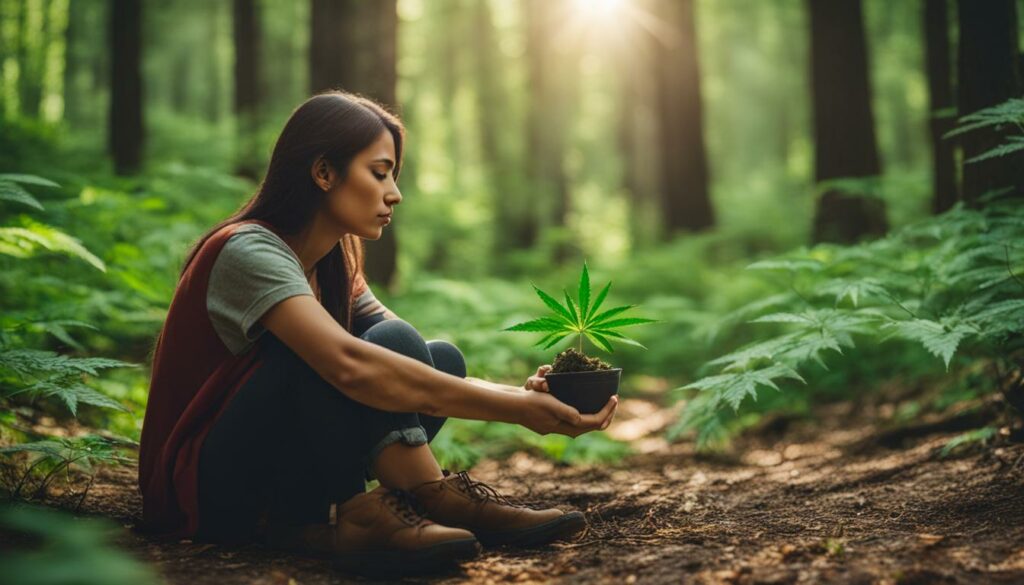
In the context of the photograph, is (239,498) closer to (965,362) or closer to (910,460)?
(910,460)

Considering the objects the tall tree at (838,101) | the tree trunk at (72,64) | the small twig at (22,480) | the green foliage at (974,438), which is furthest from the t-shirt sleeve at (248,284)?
the tree trunk at (72,64)

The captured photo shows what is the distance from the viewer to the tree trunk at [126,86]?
30.7ft

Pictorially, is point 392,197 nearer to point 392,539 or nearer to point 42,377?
point 392,539

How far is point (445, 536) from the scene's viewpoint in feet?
7.16

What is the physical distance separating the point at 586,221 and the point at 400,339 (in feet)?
61.0

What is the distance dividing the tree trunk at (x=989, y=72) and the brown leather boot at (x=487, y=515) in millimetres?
2673

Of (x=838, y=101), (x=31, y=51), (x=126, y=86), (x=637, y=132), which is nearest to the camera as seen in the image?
(x=838, y=101)

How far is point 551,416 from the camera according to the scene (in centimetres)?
229

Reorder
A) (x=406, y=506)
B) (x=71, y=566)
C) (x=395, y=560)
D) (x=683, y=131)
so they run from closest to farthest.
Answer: (x=71, y=566), (x=395, y=560), (x=406, y=506), (x=683, y=131)

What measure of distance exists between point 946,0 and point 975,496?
4690 millimetres

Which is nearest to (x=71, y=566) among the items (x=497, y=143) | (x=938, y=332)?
(x=938, y=332)

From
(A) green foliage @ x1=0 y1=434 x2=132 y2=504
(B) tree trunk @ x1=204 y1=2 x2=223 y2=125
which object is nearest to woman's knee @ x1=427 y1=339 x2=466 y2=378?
(A) green foliage @ x1=0 y1=434 x2=132 y2=504

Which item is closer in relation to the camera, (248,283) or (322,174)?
(248,283)

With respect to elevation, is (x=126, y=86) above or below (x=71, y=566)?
above
